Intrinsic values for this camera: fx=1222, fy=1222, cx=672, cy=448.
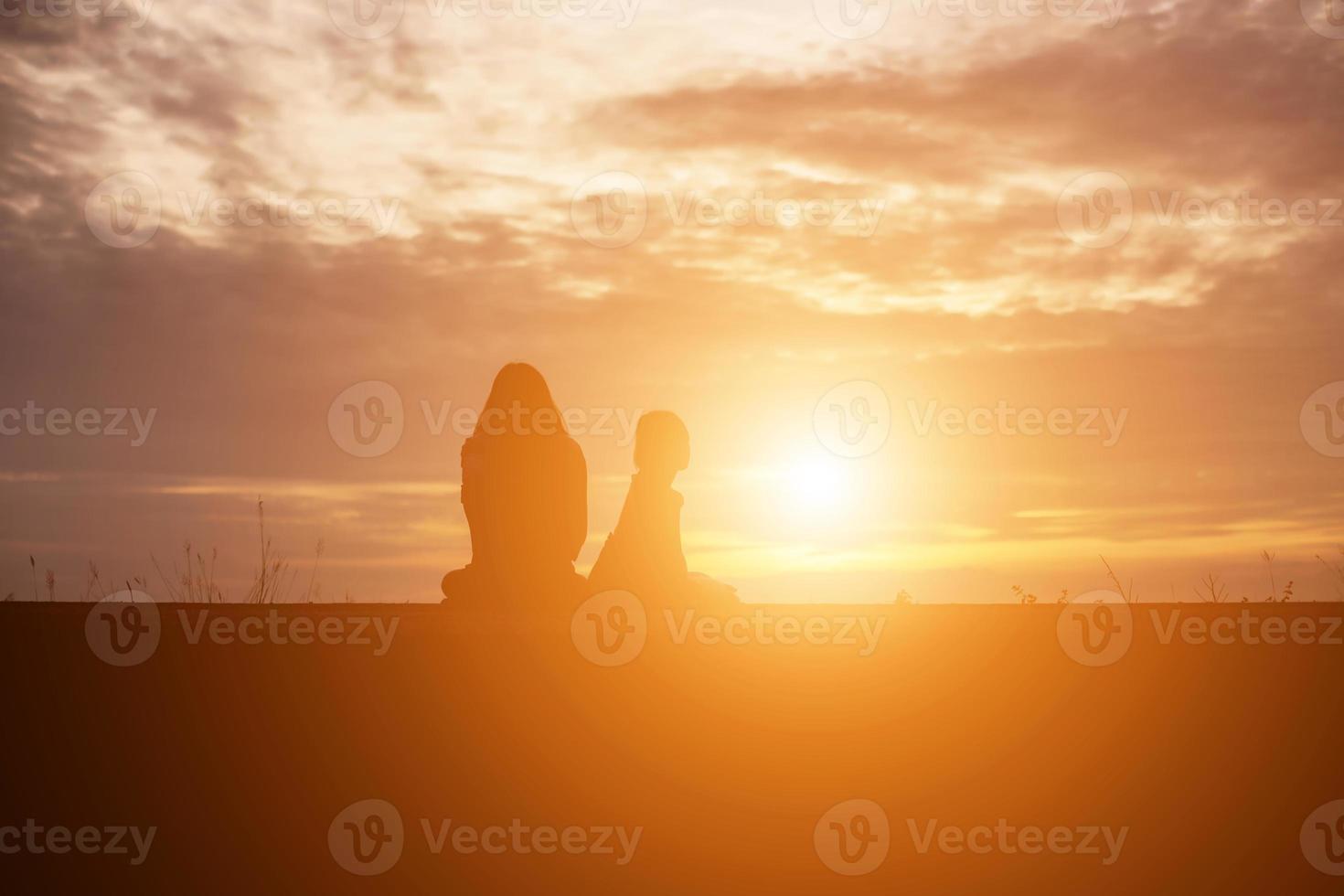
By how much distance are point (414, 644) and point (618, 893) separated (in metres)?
3.72

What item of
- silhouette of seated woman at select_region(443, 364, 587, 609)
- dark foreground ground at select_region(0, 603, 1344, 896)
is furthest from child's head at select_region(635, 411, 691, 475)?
dark foreground ground at select_region(0, 603, 1344, 896)

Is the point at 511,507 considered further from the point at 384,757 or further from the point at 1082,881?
the point at 1082,881

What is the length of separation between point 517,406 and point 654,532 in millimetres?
2425

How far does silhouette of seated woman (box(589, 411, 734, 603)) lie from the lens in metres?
14.6

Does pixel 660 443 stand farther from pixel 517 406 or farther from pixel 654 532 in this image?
pixel 517 406

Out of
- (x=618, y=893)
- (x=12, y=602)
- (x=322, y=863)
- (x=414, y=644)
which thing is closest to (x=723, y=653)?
(x=414, y=644)

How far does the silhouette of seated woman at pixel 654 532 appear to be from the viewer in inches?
573

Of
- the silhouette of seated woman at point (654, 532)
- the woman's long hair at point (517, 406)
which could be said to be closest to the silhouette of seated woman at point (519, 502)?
the woman's long hair at point (517, 406)

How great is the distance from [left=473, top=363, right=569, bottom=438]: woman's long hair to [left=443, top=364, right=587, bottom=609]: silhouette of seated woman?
0.5 inches

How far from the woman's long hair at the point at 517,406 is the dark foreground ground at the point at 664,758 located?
3.93 metres

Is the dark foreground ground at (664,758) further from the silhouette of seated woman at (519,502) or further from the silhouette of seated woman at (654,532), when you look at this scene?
the silhouette of seated woman at (519,502)

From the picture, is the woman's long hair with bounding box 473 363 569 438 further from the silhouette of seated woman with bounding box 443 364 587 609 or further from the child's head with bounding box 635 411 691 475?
the child's head with bounding box 635 411 691 475

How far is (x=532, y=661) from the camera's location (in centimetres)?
1101

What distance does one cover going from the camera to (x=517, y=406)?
15.4 meters
